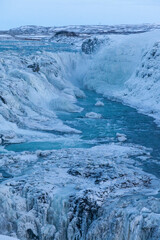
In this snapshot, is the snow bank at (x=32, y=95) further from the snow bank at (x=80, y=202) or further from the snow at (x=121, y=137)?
the snow bank at (x=80, y=202)

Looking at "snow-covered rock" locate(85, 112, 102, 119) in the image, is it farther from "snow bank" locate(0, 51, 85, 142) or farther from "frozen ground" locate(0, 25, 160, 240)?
"snow bank" locate(0, 51, 85, 142)

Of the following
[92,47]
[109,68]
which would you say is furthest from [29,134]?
[92,47]

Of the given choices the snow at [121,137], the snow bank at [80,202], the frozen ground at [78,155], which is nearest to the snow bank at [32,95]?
the frozen ground at [78,155]

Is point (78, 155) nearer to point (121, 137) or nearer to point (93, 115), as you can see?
point (121, 137)

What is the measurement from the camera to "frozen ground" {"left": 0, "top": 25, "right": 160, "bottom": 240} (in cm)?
561

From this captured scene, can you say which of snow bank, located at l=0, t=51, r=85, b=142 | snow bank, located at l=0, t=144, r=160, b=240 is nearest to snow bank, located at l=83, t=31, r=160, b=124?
snow bank, located at l=0, t=51, r=85, b=142

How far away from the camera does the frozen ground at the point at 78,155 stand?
5.61 metres

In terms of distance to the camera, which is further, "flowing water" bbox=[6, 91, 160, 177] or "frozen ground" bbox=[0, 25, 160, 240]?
"flowing water" bbox=[6, 91, 160, 177]

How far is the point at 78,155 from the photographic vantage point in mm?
8422

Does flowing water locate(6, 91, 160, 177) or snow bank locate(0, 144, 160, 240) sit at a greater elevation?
snow bank locate(0, 144, 160, 240)

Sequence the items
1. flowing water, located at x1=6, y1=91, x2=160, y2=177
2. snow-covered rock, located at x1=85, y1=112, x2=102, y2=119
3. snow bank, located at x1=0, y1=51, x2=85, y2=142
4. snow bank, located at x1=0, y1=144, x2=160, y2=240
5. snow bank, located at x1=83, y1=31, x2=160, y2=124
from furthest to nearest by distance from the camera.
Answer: snow bank, located at x1=83, y1=31, x2=160, y2=124
snow-covered rock, located at x1=85, y1=112, x2=102, y2=119
snow bank, located at x1=0, y1=51, x2=85, y2=142
flowing water, located at x1=6, y1=91, x2=160, y2=177
snow bank, located at x1=0, y1=144, x2=160, y2=240

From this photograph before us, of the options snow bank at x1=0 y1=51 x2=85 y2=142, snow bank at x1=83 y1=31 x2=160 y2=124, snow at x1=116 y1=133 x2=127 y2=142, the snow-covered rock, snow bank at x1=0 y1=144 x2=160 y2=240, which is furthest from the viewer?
snow bank at x1=83 y1=31 x2=160 y2=124

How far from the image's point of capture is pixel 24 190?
246 inches

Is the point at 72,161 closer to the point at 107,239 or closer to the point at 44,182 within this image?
the point at 44,182
